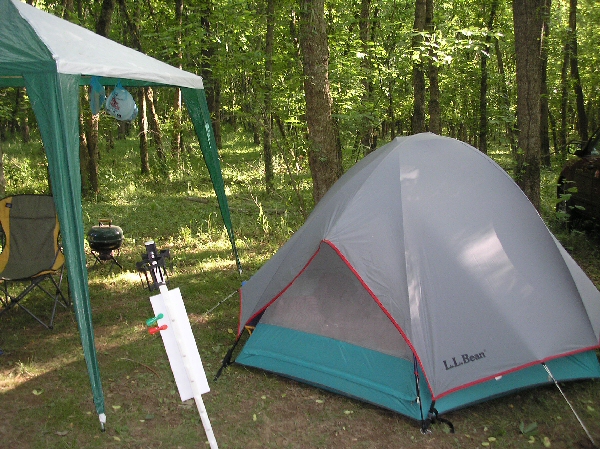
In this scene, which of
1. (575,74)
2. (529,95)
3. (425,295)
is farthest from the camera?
(575,74)

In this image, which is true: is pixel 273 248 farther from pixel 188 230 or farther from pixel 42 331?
pixel 42 331

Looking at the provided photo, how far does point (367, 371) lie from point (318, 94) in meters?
3.78

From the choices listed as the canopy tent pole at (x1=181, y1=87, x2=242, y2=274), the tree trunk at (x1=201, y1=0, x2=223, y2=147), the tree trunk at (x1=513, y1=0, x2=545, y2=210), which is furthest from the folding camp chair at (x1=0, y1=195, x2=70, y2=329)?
the tree trunk at (x1=513, y1=0, x2=545, y2=210)

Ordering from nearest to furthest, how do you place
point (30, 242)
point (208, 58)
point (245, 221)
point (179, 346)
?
point (179, 346), point (30, 242), point (208, 58), point (245, 221)

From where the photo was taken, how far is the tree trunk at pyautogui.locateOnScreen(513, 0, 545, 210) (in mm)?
7051

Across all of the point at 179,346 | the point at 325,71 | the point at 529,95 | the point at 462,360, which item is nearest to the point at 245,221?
the point at 325,71

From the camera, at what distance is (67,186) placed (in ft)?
12.3

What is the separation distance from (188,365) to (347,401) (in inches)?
A: 69.1

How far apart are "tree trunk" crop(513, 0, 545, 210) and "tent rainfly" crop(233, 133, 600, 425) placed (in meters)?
2.73

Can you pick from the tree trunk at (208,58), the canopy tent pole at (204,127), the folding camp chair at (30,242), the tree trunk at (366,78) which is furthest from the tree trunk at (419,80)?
the folding camp chair at (30,242)

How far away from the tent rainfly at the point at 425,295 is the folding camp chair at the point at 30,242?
2.15m

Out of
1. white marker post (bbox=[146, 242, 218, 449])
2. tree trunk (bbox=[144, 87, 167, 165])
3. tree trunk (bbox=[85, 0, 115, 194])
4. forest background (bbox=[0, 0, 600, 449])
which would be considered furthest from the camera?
→ tree trunk (bbox=[144, 87, 167, 165])

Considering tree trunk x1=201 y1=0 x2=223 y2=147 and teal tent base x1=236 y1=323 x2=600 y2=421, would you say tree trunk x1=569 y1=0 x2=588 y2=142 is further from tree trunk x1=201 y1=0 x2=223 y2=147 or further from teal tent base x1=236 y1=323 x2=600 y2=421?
teal tent base x1=236 y1=323 x2=600 y2=421

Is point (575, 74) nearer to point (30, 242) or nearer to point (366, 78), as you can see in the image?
point (366, 78)
